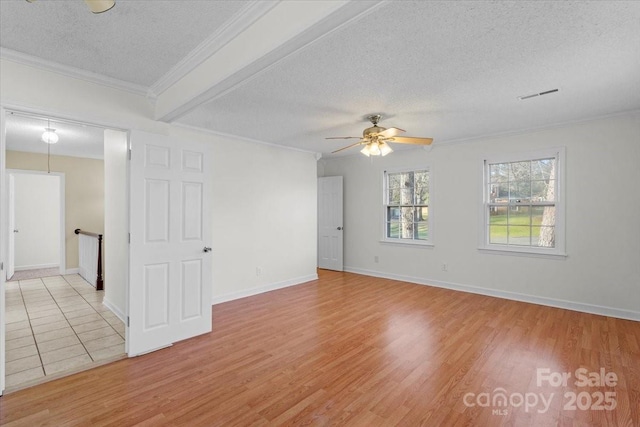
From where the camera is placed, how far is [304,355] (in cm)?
282

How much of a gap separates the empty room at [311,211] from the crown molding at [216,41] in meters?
0.02

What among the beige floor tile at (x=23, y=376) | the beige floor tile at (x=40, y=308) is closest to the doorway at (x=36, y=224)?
the beige floor tile at (x=40, y=308)

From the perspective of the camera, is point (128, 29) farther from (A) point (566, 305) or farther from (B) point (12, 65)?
(A) point (566, 305)

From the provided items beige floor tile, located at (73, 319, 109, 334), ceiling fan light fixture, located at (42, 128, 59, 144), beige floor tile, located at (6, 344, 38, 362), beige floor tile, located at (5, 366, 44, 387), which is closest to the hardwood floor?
beige floor tile, located at (5, 366, 44, 387)

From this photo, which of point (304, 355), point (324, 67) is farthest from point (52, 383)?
point (324, 67)

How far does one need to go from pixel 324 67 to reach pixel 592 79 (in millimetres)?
2505

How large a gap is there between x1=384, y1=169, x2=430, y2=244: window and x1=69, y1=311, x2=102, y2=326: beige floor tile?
4778mm

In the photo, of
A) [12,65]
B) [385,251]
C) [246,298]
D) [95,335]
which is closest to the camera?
[12,65]

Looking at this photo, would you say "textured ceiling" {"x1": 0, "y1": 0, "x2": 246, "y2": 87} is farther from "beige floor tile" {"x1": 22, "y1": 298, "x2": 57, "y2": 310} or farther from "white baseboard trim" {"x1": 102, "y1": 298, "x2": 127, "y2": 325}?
"beige floor tile" {"x1": 22, "y1": 298, "x2": 57, "y2": 310}

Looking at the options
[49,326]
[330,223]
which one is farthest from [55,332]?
[330,223]

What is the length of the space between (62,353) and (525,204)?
19.4 ft

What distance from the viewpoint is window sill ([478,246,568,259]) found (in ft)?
13.8

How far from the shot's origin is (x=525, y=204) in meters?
4.52

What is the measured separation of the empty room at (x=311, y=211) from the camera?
201 cm
